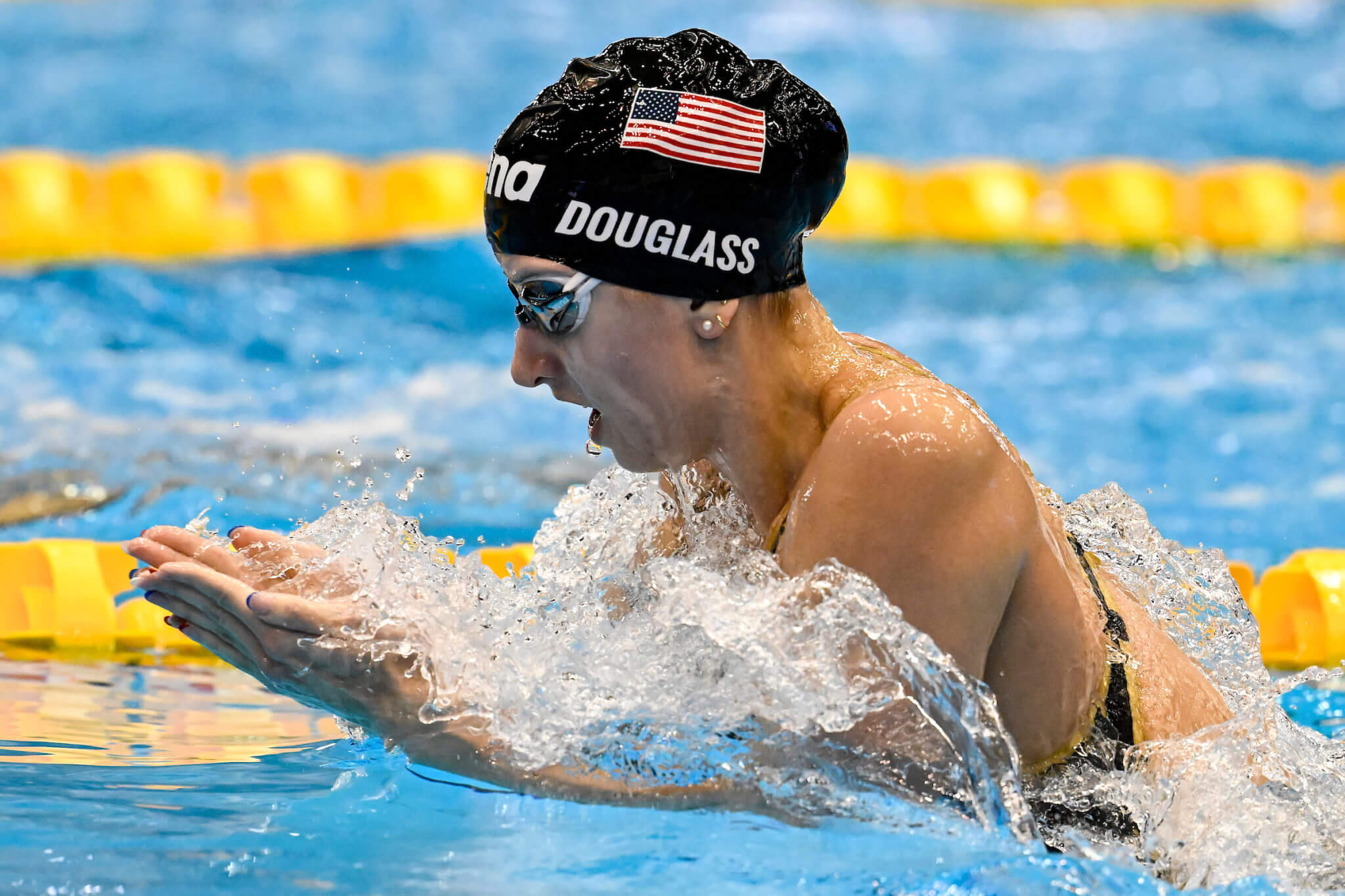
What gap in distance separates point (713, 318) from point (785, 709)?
0.49 meters

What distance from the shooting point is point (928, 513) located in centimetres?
170

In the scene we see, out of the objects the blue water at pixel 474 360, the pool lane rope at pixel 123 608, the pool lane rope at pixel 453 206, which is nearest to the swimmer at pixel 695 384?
the blue water at pixel 474 360

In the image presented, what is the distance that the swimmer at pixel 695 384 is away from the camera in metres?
1.82

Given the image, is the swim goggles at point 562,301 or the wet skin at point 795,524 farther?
the swim goggles at point 562,301

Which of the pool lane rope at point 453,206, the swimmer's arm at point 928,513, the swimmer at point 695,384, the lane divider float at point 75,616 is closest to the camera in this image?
the swimmer's arm at point 928,513

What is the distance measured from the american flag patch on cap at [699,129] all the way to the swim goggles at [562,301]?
19 cm

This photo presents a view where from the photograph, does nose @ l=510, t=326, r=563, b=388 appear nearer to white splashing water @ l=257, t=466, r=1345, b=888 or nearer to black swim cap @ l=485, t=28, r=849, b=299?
black swim cap @ l=485, t=28, r=849, b=299

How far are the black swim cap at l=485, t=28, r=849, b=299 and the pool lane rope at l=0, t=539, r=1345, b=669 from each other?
1465 mm

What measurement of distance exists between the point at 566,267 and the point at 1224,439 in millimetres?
4434

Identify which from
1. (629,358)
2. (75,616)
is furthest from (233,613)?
(75,616)

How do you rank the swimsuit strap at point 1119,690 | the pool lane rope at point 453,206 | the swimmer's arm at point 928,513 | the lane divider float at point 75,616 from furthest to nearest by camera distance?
the pool lane rope at point 453,206, the lane divider float at point 75,616, the swimsuit strap at point 1119,690, the swimmer's arm at point 928,513

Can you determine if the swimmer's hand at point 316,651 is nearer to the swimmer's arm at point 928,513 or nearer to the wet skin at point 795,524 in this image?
the wet skin at point 795,524

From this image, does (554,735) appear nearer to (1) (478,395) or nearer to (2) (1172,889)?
(2) (1172,889)

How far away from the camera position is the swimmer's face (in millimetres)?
1877
